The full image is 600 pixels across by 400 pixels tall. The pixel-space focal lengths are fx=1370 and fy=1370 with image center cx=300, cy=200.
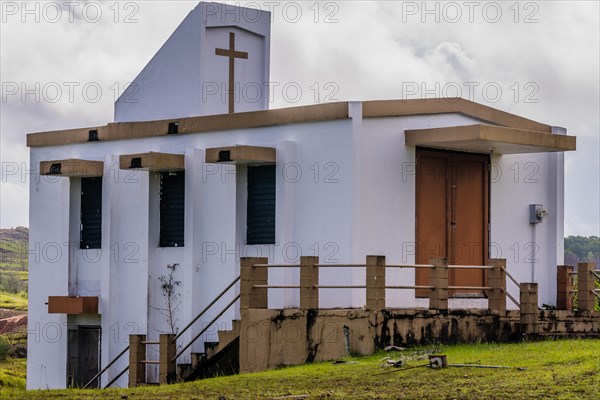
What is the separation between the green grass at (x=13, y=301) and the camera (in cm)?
5620

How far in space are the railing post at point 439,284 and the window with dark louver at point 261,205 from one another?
322cm

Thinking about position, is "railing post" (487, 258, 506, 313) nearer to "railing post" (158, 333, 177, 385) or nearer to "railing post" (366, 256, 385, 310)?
"railing post" (366, 256, 385, 310)

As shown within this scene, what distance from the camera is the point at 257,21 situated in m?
28.0

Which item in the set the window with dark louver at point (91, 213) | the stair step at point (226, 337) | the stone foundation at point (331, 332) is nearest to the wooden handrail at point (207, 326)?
the stair step at point (226, 337)

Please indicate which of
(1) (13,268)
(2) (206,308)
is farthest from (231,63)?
(1) (13,268)

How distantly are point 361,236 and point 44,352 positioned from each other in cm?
782

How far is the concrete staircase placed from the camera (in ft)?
75.7

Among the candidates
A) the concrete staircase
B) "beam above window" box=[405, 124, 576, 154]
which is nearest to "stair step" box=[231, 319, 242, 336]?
the concrete staircase

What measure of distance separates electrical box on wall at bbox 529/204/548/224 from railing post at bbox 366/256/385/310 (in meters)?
5.47

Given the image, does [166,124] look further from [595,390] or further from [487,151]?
[595,390]

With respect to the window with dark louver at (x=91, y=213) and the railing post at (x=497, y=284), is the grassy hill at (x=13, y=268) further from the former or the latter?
the railing post at (x=497, y=284)

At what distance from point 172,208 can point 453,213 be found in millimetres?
5335

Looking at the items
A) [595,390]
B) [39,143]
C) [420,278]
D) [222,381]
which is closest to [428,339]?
[420,278]

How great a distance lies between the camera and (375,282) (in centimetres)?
2195
